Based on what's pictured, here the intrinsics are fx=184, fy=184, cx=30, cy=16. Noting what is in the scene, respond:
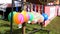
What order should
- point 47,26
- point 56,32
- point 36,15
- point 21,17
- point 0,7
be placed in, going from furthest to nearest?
point 0,7, point 47,26, point 56,32, point 36,15, point 21,17

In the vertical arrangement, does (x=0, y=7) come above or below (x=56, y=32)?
above

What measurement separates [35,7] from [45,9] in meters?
0.33

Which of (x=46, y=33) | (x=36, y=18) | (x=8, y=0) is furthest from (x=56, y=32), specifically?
(x=8, y=0)

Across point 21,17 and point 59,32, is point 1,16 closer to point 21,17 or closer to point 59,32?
point 59,32

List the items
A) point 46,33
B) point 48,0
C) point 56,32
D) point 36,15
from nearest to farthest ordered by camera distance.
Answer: point 36,15 → point 46,33 → point 56,32 → point 48,0

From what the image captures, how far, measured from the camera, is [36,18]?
371cm

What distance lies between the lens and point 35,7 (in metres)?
6.04

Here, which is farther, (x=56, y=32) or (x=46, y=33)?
(x=56, y=32)

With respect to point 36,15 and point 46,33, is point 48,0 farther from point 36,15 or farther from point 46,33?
point 36,15

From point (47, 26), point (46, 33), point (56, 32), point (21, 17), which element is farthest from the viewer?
point (47, 26)

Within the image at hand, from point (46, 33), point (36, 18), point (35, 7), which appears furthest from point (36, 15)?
point (35, 7)

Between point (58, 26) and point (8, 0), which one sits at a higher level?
point (8, 0)

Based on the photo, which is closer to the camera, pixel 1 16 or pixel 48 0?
pixel 48 0

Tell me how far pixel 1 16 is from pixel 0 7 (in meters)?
0.37
